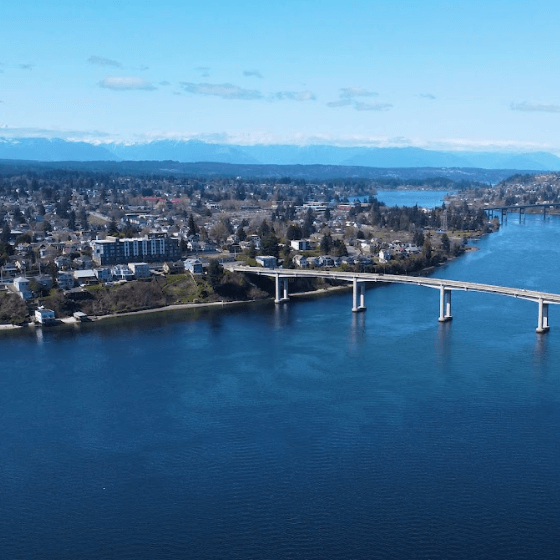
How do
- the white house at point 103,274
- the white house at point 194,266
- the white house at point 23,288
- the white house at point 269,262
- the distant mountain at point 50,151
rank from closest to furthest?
the white house at point 23,288 < the white house at point 103,274 < the white house at point 194,266 < the white house at point 269,262 < the distant mountain at point 50,151

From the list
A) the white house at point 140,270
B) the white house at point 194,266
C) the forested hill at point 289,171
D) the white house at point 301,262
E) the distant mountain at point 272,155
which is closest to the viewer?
the white house at point 140,270

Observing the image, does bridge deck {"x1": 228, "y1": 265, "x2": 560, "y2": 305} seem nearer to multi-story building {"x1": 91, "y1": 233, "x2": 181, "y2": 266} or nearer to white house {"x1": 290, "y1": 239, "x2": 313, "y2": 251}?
multi-story building {"x1": 91, "y1": 233, "x2": 181, "y2": 266}

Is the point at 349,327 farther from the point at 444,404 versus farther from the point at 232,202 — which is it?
the point at 232,202

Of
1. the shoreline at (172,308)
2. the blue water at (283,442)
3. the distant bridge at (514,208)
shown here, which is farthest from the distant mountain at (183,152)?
the blue water at (283,442)

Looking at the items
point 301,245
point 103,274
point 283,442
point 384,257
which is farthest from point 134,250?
point 283,442

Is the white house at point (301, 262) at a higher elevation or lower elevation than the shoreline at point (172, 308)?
higher

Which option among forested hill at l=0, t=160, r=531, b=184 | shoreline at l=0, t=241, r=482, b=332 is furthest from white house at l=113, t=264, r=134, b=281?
forested hill at l=0, t=160, r=531, b=184

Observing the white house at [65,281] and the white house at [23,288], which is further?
the white house at [65,281]

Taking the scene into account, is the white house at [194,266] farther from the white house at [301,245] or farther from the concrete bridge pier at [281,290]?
the white house at [301,245]
